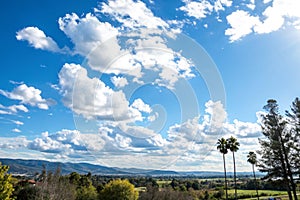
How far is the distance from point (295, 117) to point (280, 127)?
2.35 metres

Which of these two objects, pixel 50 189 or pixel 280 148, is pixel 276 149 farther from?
pixel 50 189

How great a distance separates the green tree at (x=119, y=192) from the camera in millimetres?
42062

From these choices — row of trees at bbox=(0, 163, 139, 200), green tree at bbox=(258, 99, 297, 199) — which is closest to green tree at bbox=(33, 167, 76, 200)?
row of trees at bbox=(0, 163, 139, 200)

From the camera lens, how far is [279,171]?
2566 centimetres

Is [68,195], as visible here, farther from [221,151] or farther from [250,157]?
[250,157]

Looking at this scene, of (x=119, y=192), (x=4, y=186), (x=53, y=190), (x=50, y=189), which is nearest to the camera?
(x=4, y=186)

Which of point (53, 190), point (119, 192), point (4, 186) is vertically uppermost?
point (119, 192)

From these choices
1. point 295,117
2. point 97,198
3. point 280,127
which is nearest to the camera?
point 295,117

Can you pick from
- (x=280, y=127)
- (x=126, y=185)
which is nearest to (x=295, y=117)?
(x=280, y=127)

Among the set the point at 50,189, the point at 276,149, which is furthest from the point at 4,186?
the point at 276,149

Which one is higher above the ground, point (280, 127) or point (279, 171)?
point (280, 127)

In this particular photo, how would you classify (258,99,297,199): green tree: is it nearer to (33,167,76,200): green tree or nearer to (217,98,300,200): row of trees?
(217,98,300,200): row of trees

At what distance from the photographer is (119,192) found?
42281 mm

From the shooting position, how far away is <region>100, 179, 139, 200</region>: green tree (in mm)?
42062
